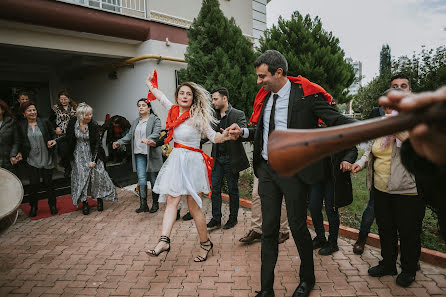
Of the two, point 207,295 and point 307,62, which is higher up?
point 307,62

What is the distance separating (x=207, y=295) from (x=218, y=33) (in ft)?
17.6

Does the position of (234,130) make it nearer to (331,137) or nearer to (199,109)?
(199,109)

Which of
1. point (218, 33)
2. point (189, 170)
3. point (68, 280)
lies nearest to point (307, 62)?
point (218, 33)

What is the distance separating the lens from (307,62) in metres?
6.66

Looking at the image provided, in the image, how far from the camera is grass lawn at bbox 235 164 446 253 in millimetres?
4238

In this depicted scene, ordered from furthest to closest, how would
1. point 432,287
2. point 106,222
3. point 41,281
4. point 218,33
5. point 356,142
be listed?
point 218,33
point 106,222
point 41,281
point 432,287
point 356,142

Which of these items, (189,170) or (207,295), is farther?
(189,170)

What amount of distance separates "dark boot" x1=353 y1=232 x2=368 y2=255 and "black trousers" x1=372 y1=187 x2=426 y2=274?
536 mm

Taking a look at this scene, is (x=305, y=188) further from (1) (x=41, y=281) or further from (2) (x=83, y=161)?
(2) (x=83, y=161)

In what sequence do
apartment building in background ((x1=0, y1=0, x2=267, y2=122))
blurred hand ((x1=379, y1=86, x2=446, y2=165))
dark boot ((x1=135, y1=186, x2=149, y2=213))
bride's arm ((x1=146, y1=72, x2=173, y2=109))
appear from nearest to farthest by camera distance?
blurred hand ((x1=379, y1=86, x2=446, y2=165)) < bride's arm ((x1=146, y1=72, x2=173, y2=109)) < dark boot ((x1=135, y1=186, x2=149, y2=213)) < apartment building in background ((x1=0, y1=0, x2=267, y2=122))

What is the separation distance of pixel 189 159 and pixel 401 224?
101 inches

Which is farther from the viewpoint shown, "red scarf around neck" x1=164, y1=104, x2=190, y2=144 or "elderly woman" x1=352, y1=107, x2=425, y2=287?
"red scarf around neck" x1=164, y1=104, x2=190, y2=144

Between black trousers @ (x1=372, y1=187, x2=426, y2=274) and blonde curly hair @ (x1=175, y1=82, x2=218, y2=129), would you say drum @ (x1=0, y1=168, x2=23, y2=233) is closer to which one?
blonde curly hair @ (x1=175, y1=82, x2=218, y2=129)

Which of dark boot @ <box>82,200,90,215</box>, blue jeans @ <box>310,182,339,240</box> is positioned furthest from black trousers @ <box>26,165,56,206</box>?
blue jeans @ <box>310,182,339,240</box>
